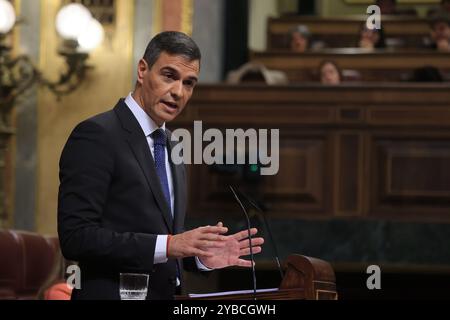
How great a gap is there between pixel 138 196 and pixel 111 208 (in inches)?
2.7

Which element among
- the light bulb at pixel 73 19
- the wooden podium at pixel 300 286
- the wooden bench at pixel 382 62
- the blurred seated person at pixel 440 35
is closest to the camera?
the wooden podium at pixel 300 286

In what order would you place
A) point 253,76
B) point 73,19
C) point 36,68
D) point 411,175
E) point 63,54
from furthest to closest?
point 253,76
point 36,68
point 63,54
point 73,19
point 411,175

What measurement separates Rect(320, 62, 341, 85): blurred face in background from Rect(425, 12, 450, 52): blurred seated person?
4.30 feet

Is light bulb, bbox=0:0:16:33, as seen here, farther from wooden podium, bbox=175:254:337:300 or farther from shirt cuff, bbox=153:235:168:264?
wooden podium, bbox=175:254:337:300

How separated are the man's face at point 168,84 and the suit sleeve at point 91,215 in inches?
7.1

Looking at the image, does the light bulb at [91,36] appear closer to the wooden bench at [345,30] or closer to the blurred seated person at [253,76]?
the blurred seated person at [253,76]

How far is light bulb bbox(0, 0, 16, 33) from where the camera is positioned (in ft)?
24.8

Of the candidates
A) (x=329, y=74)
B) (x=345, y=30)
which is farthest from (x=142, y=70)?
(x=345, y=30)

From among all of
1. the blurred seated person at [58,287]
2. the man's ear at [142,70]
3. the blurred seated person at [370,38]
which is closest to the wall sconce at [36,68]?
the blurred seated person at [370,38]

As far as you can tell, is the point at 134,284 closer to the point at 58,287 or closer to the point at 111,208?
the point at 111,208

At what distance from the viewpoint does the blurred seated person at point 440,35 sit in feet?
30.7

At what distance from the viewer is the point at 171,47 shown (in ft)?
8.29

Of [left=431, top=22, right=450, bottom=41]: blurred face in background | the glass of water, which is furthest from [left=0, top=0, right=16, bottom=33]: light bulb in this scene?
the glass of water
